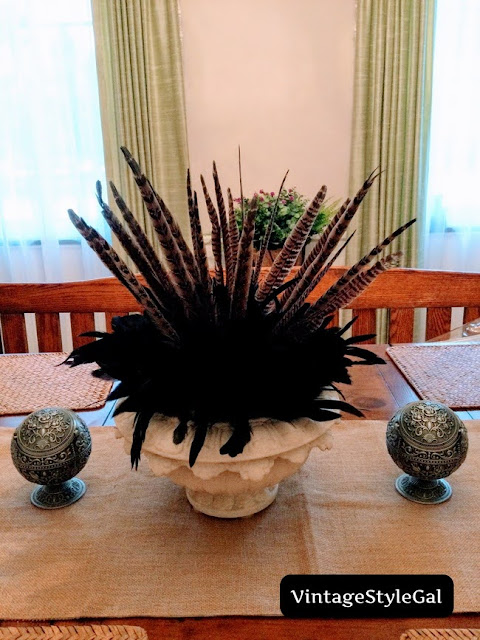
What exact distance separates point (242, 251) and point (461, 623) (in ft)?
1.25

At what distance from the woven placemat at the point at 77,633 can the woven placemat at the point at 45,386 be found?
466mm

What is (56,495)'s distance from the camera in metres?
0.67

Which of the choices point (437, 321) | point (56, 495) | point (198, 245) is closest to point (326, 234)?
point (198, 245)

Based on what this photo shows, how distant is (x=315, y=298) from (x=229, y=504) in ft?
2.85

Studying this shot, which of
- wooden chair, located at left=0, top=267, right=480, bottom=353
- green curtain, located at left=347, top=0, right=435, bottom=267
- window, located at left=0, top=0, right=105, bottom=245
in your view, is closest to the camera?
wooden chair, located at left=0, top=267, right=480, bottom=353

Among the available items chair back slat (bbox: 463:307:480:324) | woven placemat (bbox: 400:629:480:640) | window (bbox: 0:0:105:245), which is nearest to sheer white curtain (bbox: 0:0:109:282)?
window (bbox: 0:0:105:245)

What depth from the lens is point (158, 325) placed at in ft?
1.79

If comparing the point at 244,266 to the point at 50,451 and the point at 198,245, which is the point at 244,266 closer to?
the point at 198,245

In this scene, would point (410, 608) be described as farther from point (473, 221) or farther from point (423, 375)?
point (473, 221)

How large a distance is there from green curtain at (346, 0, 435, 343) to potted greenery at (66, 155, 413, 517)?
168 cm

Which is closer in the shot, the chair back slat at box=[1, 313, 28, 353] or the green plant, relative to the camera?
the chair back slat at box=[1, 313, 28, 353]

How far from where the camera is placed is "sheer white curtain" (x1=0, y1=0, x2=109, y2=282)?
7.56ft

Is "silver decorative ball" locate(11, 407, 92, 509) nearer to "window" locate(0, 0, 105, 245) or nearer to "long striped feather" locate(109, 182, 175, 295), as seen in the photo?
"long striped feather" locate(109, 182, 175, 295)

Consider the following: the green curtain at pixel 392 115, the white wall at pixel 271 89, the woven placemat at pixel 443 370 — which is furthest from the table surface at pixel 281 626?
the white wall at pixel 271 89
